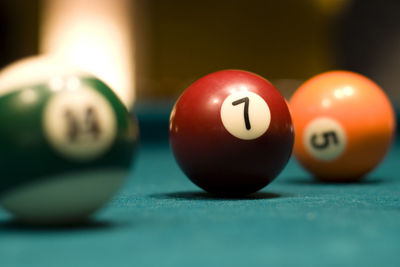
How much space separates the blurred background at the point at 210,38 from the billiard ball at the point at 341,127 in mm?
7922

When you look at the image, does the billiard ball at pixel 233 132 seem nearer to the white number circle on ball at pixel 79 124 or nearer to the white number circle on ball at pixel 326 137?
the white number circle on ball at pixel 326 137

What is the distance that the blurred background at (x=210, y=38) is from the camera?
39.8 feet

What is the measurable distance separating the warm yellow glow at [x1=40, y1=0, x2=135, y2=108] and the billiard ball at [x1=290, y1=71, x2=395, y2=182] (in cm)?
826

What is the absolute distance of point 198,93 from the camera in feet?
11.0

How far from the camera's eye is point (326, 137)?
4.11 metres

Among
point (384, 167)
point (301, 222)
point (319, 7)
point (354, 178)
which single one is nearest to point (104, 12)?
point (319, 7)

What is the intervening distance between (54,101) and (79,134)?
14cm

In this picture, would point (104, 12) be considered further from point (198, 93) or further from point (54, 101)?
point (54, 101)

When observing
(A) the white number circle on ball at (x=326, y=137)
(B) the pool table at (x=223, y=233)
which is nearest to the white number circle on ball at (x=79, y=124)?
(B) the pool table at (x=223, y=233)

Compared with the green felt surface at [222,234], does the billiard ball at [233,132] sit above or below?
above

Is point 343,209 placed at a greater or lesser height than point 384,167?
greater

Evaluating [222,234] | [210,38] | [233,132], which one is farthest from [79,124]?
[210,38]

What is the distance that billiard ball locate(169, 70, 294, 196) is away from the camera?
3.21 meters

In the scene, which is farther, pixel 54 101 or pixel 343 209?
pixel 343 209
